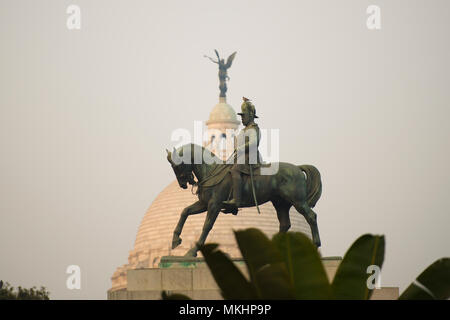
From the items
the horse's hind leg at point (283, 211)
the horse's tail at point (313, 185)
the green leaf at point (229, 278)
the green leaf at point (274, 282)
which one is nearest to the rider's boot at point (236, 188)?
the horse's hind leg at point (283, 211)

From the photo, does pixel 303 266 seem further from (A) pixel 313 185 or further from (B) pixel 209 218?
(A) pixel 313 185

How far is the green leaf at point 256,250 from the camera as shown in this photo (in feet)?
44.8

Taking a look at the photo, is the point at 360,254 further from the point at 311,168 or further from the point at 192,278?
the point at 311,168

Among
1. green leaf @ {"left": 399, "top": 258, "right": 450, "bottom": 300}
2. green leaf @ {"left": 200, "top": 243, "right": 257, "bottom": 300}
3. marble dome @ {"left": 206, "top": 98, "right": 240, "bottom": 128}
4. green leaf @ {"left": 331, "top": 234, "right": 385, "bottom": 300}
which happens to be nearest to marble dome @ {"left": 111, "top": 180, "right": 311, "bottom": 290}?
marble dome @ {"left": 206, "top": 98, "right": 240, "bottom": 128}

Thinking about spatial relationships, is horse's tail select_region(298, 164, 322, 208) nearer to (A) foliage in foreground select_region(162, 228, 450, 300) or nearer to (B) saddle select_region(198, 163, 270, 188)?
(B) saddle select_region(198, 163, 270, 188)

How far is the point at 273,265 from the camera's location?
Answer: 13.6 meters

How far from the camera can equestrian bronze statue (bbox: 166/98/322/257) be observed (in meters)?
24.8

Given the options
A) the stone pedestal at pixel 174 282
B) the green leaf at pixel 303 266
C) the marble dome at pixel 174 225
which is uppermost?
the green leaf at pixel 303 266

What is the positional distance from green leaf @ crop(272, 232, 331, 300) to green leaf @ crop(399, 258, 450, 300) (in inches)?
50.2

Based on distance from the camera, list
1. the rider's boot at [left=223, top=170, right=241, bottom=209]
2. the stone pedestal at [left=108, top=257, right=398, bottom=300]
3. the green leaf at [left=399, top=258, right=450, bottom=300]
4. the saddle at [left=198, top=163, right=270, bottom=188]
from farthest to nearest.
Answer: the saddle at [left=198, top=163, right=270, bottom=188], the rider's boot at [left=223, top=170, right=241, bottom=209], the stone pedestal at [left=108, top=257, right=398, bottom=300], the green leaf at [left=399, top=258, right=450, bottom=300]

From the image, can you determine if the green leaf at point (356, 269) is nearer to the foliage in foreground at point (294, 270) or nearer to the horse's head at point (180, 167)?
the foliage in foreground at point (294, 270)

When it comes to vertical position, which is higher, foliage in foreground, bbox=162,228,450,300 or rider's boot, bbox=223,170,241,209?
foliage in foreground, bbox=162,228,450,300

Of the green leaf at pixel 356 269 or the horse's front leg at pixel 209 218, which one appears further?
the horse's front leg at pixel 209 218
